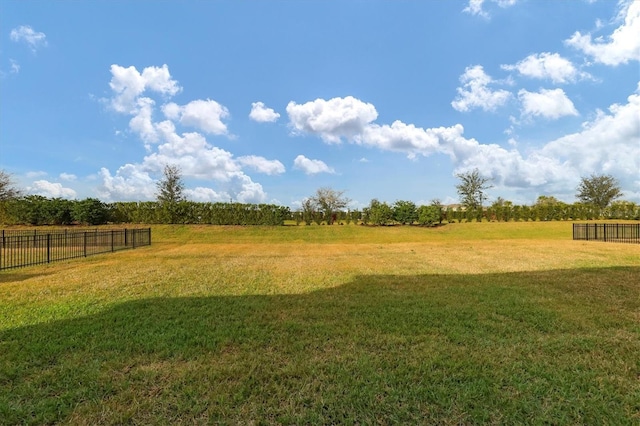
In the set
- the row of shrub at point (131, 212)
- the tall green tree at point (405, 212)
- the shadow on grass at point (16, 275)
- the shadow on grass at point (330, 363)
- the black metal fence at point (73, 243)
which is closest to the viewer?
the shadow on grass at point (330, 363)

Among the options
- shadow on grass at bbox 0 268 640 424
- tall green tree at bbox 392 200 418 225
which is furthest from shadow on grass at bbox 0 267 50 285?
tall green tree at bbox 392 200 418 225

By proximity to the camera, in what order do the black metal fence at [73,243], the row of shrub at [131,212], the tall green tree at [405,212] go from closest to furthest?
the black metal fence at [73,243] → the row of shrub at [131,212] → the tall green tree at [405,212]

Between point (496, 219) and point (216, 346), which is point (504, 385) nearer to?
point (216, 346)

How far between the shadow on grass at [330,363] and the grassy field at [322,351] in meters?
0.01

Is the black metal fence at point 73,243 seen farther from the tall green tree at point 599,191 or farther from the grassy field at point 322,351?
the tall green tree at point 599,191

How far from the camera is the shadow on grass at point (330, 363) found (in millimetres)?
2359

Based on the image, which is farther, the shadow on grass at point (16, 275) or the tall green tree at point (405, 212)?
the tall green tree at point (405, 212)

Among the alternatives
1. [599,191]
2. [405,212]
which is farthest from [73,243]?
[599,191]

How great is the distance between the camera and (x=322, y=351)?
3311 millimetres

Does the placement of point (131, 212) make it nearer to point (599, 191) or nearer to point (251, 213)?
point (251, 213)

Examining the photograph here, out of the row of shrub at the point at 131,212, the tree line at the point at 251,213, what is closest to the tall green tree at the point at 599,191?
the tree line at the point at 251,213

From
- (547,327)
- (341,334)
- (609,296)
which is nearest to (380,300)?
(341,334)

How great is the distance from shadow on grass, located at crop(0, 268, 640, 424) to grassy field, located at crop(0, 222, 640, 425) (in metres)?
0.01

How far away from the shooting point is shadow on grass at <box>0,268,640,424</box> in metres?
2.36
